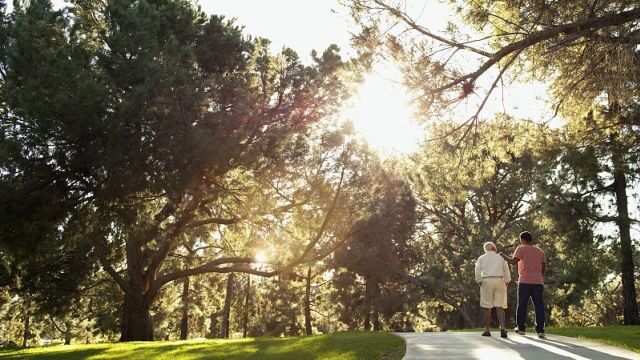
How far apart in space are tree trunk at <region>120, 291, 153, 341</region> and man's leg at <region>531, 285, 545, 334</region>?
14.1m

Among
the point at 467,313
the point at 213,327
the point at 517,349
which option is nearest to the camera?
the point at 517,349

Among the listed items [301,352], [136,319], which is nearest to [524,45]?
[301,352]

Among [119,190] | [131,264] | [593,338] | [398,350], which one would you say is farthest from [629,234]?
[131,264]

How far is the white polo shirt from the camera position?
388 inches

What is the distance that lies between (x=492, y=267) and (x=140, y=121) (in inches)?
366

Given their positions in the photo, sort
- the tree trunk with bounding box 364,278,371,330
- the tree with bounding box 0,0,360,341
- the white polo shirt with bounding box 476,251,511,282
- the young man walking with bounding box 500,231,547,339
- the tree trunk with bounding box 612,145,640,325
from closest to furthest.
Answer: the young man walking with bounding box 500,231,547,339, the white polo shirt with bounding box 476,251,511,282, the tree with bounding box 0,0,360,341, the tree trunk with bounding box 612,145,640,325, the tree trunk with bounding box 364,278,371,330

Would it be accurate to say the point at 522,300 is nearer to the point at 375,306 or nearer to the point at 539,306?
the point at 539,306

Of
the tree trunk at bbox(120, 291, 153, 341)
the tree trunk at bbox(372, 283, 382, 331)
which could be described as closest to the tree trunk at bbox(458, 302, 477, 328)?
the tree trunk at bbox(372, 283, 382, 331)

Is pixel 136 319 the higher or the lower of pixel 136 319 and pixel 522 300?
the lower

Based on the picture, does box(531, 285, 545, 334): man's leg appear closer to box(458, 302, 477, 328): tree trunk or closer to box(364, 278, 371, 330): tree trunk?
box(458, 302, 477, 328): tree trunk

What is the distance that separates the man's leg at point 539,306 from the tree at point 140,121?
5.40 m

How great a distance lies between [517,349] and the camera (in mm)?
7758

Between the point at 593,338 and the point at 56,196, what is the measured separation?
1271 cm

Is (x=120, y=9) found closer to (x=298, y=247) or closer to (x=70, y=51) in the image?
(x=70, y=51)
